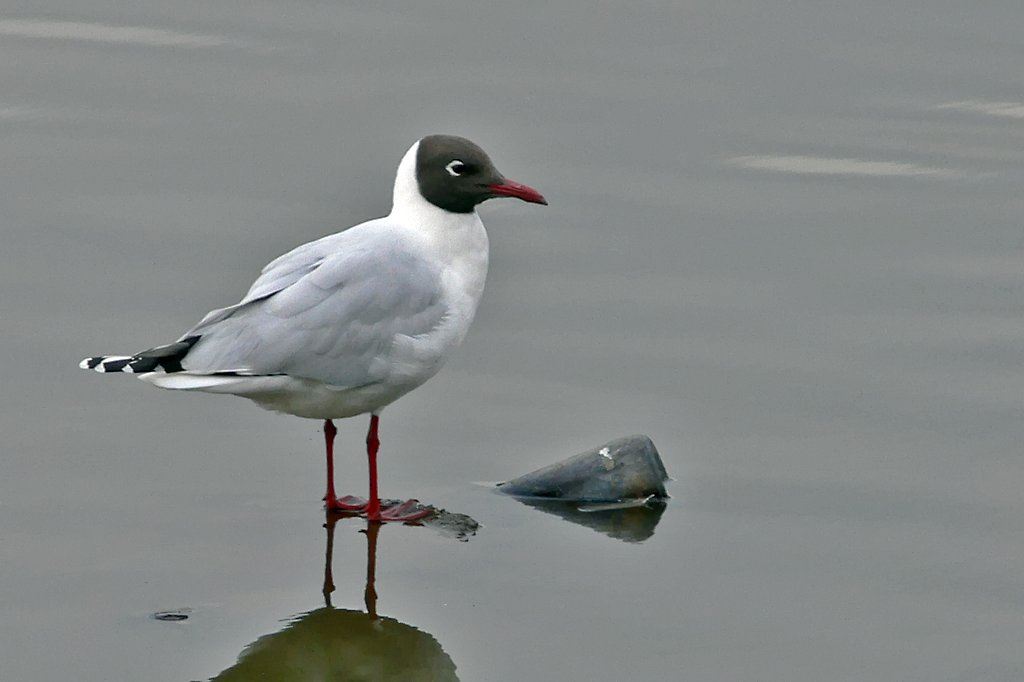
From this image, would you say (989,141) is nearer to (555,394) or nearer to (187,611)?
(555,394)

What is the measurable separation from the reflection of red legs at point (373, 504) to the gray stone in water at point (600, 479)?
37cm

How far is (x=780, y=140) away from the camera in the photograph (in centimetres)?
1070

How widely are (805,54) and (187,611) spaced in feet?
23.1

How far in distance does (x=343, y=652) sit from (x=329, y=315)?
1.37m

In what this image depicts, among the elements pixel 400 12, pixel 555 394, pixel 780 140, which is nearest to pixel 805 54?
pixel 780 140

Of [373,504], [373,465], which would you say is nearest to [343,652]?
[373,504]

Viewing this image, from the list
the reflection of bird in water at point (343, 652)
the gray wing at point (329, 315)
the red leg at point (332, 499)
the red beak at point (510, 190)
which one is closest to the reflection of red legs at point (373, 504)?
the red leg at point (332, 499)

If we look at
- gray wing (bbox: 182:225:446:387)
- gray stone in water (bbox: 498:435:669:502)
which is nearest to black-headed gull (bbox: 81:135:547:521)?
gray wing (bbox: 182:225:446:387)

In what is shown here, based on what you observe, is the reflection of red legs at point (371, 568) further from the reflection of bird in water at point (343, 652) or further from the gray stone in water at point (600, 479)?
the gray stone in water at point (600, 479)

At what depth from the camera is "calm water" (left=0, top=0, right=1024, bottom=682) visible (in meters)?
6.00

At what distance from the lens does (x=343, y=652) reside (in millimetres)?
5773

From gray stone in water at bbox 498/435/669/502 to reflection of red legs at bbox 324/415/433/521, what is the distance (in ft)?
1.21

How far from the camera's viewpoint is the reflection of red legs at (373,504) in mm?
6785

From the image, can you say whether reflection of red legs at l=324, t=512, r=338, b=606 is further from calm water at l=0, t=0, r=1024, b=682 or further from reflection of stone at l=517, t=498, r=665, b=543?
reflection of stone at l=517, t=498, r=665, b=543
